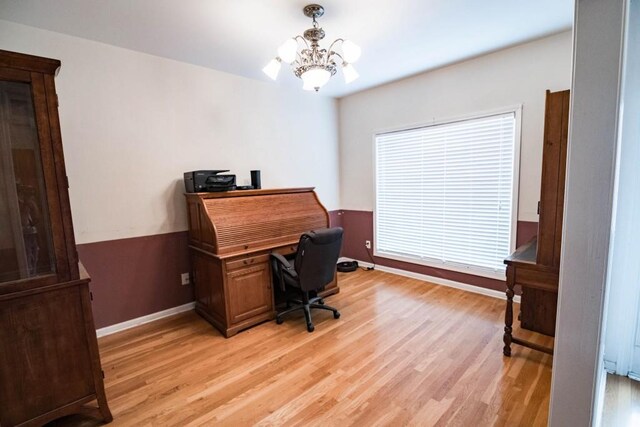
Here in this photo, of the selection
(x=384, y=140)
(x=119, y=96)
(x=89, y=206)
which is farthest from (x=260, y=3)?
(x=384, y=140)

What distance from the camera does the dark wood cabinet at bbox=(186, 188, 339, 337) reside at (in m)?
2.67

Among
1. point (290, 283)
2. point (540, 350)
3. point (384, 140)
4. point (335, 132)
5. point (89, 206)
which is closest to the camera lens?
point (540, 350)

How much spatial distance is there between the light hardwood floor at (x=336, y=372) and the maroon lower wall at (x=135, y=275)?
0.20 metres

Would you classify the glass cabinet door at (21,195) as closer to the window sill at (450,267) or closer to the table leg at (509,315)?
the table leg at (509,315)

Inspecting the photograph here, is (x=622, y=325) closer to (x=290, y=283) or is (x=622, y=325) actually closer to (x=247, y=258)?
(x=290, y=283)

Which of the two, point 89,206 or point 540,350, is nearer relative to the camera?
point 540,350

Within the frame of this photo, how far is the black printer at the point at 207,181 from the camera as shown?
9.46 ft

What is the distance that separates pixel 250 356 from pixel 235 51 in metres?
2.76

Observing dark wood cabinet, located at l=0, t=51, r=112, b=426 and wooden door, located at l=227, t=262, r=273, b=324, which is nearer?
dark wood cabinet, located at l=0, t=51, r=112, b=426

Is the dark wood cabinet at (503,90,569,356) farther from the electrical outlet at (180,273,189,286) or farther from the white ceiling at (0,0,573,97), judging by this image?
the electrical outlet at (180,273,189,286)

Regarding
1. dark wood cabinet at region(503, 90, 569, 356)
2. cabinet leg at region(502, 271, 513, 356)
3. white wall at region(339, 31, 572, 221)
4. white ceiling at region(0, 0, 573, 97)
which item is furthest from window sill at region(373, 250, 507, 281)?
white ceiling at region(0, 0, 573, 97)

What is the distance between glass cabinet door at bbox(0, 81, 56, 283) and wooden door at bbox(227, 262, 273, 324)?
1.33 metres

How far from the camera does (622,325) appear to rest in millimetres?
1940

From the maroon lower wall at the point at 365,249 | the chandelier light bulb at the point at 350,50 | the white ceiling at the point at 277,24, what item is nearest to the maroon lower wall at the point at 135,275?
the white ceiling at the point at 277,24
